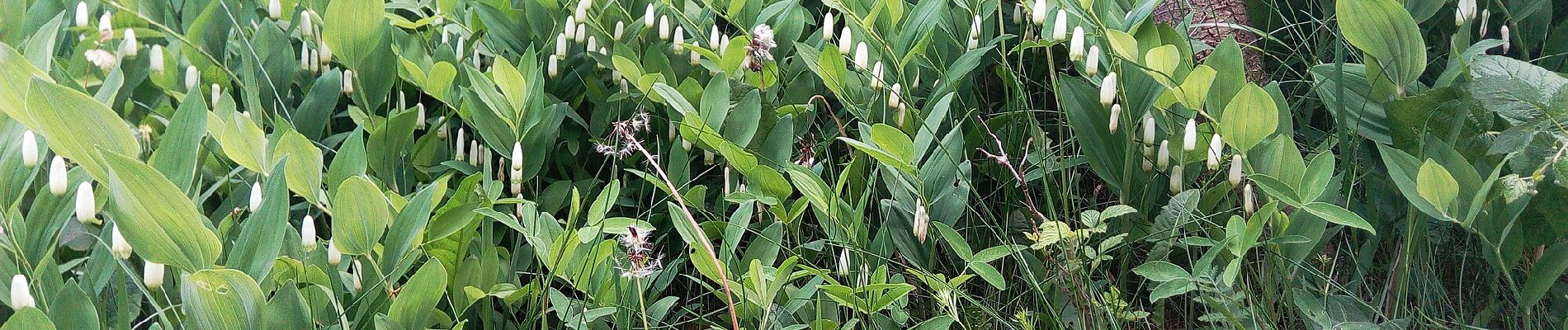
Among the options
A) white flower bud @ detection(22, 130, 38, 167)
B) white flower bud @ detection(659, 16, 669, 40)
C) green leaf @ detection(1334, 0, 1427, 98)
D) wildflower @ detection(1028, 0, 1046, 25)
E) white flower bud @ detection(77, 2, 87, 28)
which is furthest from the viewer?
white flower bud @ detection(659, 16, 669, 40)

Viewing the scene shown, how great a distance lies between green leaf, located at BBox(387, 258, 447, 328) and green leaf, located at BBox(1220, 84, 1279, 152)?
2.31 feet

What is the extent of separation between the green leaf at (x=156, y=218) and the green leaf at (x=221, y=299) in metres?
0.02

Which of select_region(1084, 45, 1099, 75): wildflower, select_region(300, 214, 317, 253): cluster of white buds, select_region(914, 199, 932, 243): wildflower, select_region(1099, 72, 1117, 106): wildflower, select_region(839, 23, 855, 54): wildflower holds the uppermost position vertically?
select_region(1084, 45, 1099, 75): wildflower

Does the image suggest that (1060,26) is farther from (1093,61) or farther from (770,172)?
(770,172)

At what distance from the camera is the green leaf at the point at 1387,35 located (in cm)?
90

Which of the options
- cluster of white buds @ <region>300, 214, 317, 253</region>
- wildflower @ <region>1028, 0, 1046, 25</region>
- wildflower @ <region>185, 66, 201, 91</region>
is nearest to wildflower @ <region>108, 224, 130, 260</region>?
cluster of white buds @ <region>300, 214, 317, 253</region>

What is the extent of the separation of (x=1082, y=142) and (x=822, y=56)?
296 millimetres

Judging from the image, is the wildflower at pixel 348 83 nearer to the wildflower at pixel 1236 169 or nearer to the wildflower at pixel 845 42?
the wildflower at pixel 845 42

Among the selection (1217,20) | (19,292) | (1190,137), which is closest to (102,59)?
(19,292)

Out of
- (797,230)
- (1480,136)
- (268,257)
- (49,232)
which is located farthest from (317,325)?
Answer: (1480,136)

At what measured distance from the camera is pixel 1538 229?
0.92 metres

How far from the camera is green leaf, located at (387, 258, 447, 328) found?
2.64ft

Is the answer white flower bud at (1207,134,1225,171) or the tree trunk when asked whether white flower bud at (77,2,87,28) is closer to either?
white flower bud at (1207,134,1225,171)

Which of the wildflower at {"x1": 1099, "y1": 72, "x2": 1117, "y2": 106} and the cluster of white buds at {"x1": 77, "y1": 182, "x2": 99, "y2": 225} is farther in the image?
the wildflower at {"x1": 1099, "y1": 72, "x2": 1117, "y2": 106}
